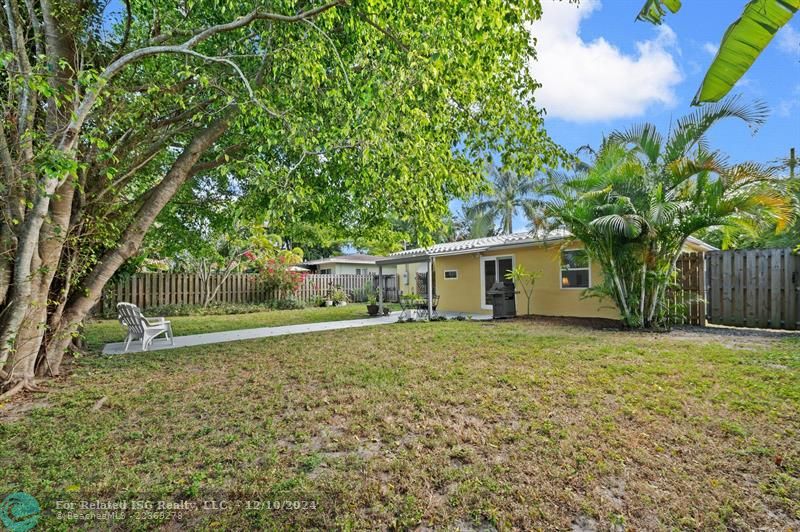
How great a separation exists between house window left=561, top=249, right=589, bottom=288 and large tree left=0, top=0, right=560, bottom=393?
6.63 metres

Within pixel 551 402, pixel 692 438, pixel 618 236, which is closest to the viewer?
pixel 692 438

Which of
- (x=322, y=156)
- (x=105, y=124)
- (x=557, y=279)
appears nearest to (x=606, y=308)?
(x=557, y=279)

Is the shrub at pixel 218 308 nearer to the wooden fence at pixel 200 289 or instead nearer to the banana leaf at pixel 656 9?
the wooden fence at pixel 200 289

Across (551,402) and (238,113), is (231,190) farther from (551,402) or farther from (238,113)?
(551,402)

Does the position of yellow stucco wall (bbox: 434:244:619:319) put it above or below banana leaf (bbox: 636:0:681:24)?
below

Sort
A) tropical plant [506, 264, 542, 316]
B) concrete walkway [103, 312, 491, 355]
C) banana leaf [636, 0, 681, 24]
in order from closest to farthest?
banana leaf [636, 0, 681, 24], concrete walkway [103, 312, 491, 355], tropical plant [506, 264, 542, 316]

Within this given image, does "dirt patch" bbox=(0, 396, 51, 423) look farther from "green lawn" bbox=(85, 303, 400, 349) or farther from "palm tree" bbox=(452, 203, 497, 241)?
"palm tree" bbox=(452, 203, 497, 241)

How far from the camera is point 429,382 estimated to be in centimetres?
496

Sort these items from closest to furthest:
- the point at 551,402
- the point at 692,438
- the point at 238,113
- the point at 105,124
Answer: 1. the point at 692,438
2. the point at 551,402
3. the point at 105,124
4. the point at 238,113

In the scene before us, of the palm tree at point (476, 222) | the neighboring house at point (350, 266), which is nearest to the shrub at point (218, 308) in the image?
the neighboring house at point (350, 266)

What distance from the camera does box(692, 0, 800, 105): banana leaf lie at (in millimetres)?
1950

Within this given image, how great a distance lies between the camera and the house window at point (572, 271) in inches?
456

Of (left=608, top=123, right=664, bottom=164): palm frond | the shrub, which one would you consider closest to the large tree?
(left=608, top=123, right=664, bottom=164): palm frond

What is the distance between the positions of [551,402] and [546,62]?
5.50 m
